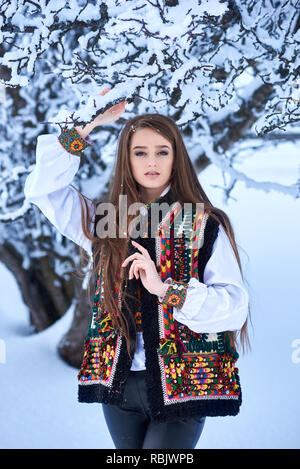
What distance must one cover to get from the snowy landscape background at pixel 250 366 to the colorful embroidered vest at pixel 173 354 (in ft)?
1.84

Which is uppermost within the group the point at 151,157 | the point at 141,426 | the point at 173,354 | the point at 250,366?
the point at 151,157

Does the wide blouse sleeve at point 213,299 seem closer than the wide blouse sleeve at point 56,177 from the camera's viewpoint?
Yes

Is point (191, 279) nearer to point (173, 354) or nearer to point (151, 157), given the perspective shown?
point (173, 354)

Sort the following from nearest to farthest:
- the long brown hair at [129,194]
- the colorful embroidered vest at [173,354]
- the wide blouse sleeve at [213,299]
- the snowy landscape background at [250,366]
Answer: the wide blouse sleeve at [213,299]
the colorful embroidered vest at [173,354]
the long brown hair at [129,194]
the snowy landscape background at [250,366]

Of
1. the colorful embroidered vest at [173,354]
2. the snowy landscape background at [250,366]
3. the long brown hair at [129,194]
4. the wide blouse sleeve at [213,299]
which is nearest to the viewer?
the wide blouse sleeve at [213,299]

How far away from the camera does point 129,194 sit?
1771 millimetres

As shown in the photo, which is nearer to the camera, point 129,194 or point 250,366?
point 129,194

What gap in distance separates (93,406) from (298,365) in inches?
54.4

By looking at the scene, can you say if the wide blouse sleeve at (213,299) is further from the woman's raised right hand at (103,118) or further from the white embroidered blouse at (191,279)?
the woman's raised right hand at (103,118)

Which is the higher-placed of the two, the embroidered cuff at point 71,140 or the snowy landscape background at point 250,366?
the embroidered cuff at point 71,140

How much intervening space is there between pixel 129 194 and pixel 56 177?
0.91 ft

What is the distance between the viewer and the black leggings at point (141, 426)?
5.08ft

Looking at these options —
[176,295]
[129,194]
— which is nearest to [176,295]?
[176,295]

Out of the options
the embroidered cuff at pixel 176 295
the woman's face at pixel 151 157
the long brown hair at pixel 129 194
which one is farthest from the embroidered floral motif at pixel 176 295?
the woman's face at pixel 151 157
